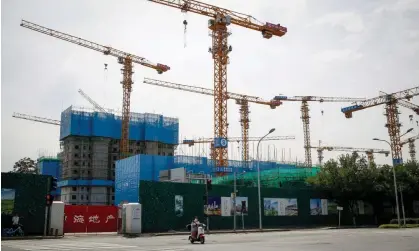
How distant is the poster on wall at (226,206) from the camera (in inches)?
1770

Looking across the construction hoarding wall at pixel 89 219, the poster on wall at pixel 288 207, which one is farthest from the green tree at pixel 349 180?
the construction hoarding wall at pixel 89 219

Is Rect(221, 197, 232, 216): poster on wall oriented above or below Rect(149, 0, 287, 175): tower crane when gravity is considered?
below

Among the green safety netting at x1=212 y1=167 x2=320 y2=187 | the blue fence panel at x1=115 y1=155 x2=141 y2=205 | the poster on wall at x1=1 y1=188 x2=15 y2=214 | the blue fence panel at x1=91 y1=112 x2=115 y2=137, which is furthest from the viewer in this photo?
the blue fence panel at x1=91 y1=112 x2=115 y2=137

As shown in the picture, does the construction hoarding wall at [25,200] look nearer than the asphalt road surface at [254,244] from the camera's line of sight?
No

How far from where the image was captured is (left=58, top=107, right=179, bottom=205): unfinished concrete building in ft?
374

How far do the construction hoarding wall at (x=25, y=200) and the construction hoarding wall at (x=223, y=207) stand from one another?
8669 mm

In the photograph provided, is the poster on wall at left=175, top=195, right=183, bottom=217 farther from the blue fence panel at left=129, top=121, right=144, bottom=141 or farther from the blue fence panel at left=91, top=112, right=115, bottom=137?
the blue fence panel at left=129, top=121, right=144, bottom=141

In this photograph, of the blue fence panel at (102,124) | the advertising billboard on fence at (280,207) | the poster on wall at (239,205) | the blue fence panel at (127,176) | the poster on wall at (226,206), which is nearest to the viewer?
the poster on wall at (226,206)

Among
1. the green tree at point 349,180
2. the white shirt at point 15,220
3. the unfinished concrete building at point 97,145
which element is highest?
the unfinished concrete building at point 97,145

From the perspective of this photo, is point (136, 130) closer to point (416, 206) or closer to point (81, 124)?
point (81, 124)

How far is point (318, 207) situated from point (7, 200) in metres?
36.5

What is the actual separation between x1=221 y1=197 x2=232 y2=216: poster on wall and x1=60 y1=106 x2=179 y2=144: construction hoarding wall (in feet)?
256

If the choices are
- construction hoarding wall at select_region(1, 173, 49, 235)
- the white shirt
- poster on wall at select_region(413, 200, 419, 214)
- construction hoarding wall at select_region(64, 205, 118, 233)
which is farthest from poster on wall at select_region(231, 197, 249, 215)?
poster on wall at select_region(413, 200, 419, 214)

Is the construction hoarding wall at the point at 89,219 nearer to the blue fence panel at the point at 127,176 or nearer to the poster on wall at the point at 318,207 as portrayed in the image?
the poster on wall at the point at 318,207
